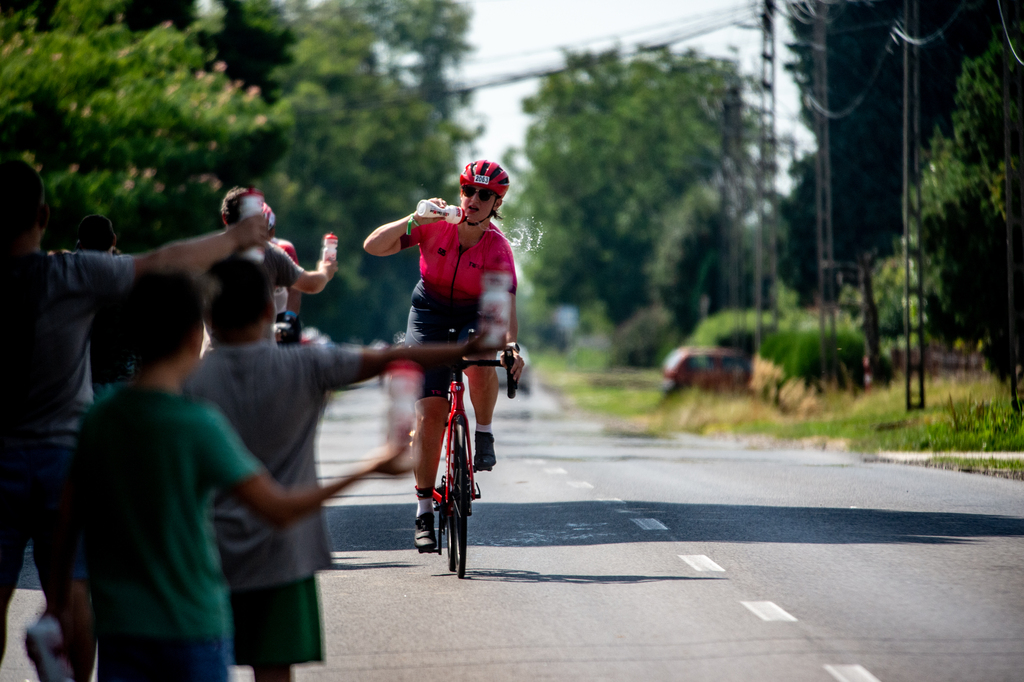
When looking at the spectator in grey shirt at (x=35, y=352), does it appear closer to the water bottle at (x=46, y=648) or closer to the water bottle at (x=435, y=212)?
the water bottle at (x=46, y=648)

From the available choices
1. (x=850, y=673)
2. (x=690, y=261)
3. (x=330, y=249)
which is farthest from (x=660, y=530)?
(x=690, y=261)

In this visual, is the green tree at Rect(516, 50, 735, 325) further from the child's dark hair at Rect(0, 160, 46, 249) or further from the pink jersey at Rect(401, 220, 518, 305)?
the child's dark hair at Rect(0, 160, 46, 249)

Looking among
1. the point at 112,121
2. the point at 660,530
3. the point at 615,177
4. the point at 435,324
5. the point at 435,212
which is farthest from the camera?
the point at 615,177

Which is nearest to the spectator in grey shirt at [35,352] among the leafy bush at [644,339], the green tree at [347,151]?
the green tree at [347,151]

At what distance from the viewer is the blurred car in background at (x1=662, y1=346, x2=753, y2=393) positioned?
34.3 meters

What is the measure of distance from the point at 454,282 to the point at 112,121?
16314mm

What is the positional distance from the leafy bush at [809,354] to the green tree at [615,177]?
162 feet

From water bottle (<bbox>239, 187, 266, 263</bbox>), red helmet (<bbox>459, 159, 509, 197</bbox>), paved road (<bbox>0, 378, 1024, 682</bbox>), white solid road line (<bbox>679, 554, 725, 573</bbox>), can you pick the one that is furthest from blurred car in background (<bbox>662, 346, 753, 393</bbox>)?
water bottle (<bbox>239, 187, 266, 263</bbox>)

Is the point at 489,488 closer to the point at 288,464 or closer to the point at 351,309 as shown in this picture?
the point at 288,464

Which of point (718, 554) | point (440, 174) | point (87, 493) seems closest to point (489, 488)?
point (718, 554)

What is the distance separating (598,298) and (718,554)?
75.6m

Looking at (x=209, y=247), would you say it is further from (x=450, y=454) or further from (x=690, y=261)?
(x=690, y=261)

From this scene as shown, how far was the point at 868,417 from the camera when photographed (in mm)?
24156

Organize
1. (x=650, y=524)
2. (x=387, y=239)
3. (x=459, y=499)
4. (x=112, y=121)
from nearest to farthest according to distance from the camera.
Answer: (x=387, y=239), (x=459, y=499), (x=650, y=524), (x=112, y=121)
